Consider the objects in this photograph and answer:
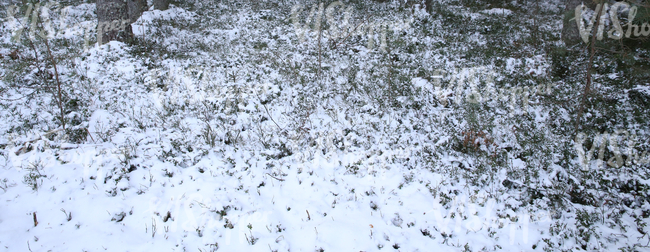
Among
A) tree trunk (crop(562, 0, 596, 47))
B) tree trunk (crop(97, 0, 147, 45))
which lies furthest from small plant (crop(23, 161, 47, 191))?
tree trunk (crop(562, 0, 596, 47))

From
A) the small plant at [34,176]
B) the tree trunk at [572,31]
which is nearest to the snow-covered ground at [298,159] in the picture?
the small plant at [34,176]

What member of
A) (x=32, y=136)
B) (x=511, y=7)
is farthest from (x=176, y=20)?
(x=511, y=7)

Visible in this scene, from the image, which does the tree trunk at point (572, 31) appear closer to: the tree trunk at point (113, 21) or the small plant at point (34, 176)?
the small plant at point (34, 176)

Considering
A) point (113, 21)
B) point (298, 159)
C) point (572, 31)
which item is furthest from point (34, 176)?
point (572, 31)

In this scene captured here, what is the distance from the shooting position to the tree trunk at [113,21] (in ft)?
27.8

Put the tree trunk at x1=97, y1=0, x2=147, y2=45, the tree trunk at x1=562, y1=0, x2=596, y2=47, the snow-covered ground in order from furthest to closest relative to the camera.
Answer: the tree trunk at x1=562, y1=0, x2=596, y2=47 < the tree trunk at x1=97, y1=0, x2=147, y2=45 < the snow-covered ground

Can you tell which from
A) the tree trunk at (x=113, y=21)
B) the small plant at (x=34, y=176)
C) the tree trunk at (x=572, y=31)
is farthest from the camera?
the tree trunk at (x=572, y=31)

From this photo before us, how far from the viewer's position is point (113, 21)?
859 centimetres

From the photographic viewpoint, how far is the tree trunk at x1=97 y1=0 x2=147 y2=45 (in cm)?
Result: 848

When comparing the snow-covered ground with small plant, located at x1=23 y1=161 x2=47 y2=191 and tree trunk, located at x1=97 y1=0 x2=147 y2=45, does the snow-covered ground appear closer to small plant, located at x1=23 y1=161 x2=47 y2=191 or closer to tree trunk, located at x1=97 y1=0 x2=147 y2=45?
small plant, located at x1=23 y1=161 x2=47 y2=191

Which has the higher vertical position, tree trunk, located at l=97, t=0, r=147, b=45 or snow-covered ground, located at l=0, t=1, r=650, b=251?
tree trunk, located at l=97, t=0, r=147, b=45

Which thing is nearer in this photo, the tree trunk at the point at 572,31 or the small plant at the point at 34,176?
the small plant at the point at 34,176

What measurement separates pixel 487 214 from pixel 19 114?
336 inches

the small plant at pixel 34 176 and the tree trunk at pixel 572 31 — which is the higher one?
the tree trunk at pixel 572 31
